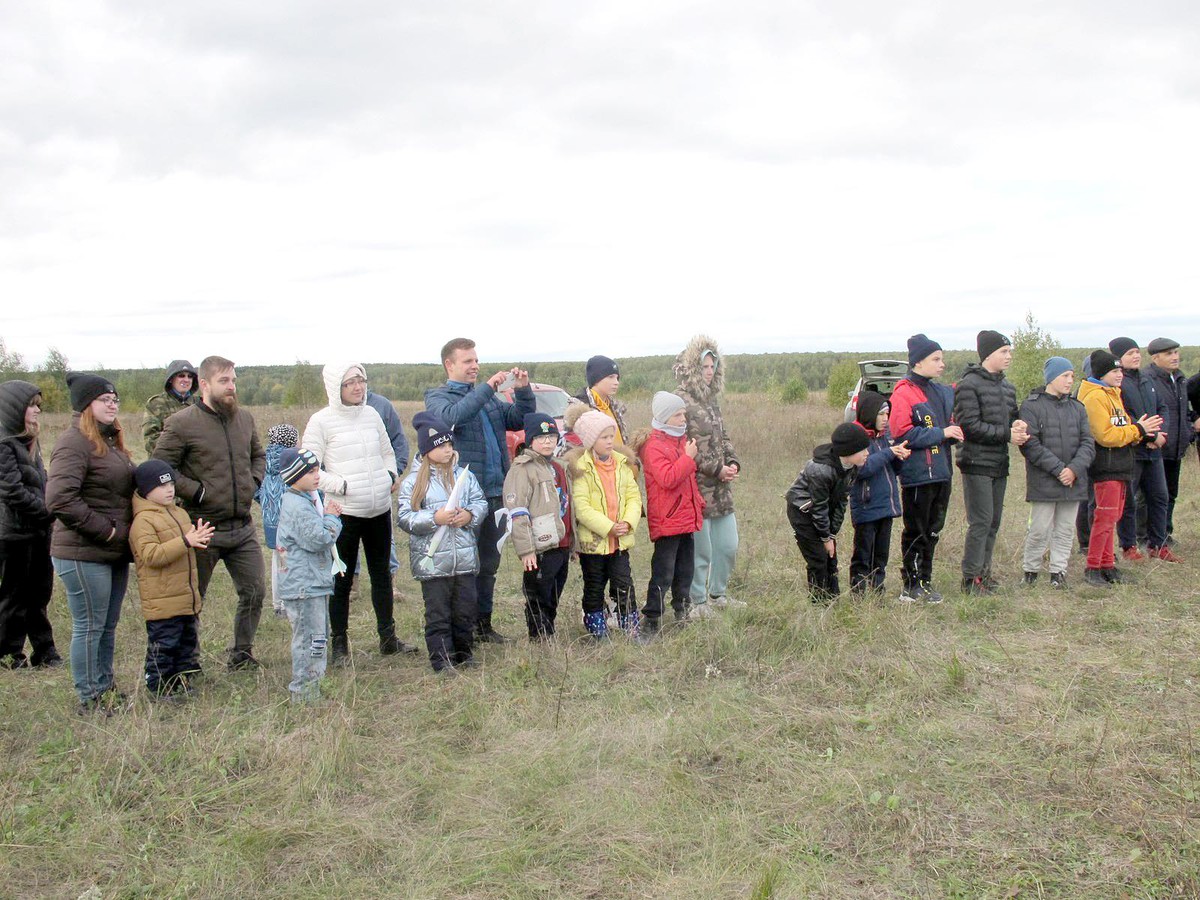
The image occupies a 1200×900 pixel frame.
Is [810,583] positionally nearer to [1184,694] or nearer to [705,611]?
[705,611]

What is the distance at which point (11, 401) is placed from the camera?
5.37 meters

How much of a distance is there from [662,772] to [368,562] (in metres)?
2.68

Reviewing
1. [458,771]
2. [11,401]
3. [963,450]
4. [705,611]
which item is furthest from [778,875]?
[11,401]

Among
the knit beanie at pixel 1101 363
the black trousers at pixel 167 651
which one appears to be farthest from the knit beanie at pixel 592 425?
the knit beanie at pixel 1101 363

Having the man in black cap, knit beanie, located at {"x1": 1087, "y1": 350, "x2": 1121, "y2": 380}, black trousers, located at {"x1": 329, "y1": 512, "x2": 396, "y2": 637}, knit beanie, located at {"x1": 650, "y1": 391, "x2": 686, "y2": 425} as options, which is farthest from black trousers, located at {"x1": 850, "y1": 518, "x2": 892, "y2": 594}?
the man in black cap

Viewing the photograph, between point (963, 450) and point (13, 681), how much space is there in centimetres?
669

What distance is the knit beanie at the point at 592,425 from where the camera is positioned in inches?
225

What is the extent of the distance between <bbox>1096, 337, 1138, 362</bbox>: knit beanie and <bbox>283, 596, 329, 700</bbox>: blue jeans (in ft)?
23.9

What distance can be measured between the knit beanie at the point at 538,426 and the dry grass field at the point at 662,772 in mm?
1357

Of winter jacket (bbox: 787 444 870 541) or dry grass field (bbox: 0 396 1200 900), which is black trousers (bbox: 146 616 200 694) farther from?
winter jacket (bbox: 787 444 870 541)

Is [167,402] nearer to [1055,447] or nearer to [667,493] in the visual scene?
[667,493]

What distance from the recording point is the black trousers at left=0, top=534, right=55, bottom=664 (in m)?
5.64

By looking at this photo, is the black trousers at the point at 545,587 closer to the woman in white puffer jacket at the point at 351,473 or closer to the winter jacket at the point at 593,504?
the winter jacket at the point at 593,504

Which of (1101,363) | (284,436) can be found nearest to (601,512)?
(284,436)
